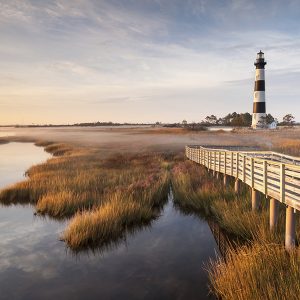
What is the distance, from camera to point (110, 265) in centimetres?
1045

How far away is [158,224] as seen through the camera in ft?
47.9

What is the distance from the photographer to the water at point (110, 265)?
8969 mm

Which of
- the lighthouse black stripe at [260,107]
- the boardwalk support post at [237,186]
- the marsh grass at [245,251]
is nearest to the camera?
the marsh grass at [245,251]

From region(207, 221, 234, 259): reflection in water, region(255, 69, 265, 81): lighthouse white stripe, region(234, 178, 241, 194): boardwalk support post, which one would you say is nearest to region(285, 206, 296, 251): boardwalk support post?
region(207, 221, 234, 259): reflection in water

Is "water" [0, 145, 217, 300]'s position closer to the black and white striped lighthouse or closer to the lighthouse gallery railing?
the lighthouse gallery railing

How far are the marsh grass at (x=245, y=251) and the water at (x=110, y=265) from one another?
2.99 feet

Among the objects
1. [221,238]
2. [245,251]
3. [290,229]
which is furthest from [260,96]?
[245,251]

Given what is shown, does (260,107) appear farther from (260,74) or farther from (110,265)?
(110,265)

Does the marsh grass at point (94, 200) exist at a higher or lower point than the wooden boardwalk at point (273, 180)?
lower

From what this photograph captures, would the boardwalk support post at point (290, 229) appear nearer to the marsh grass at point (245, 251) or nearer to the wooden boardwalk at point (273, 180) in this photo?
the wooden boardwalk at point (273, 180)

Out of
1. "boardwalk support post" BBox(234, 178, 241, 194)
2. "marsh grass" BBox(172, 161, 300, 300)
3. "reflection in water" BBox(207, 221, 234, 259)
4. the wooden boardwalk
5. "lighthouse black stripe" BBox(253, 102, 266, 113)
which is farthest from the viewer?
"lighthouse black stripe" BBox(253, 102, 266, 113)

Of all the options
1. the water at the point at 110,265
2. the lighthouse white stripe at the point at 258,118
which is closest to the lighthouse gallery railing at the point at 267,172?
the water at the point at 110,265

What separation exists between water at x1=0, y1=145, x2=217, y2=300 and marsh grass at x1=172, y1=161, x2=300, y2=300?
91cm

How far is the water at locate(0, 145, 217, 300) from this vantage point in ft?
29.4
